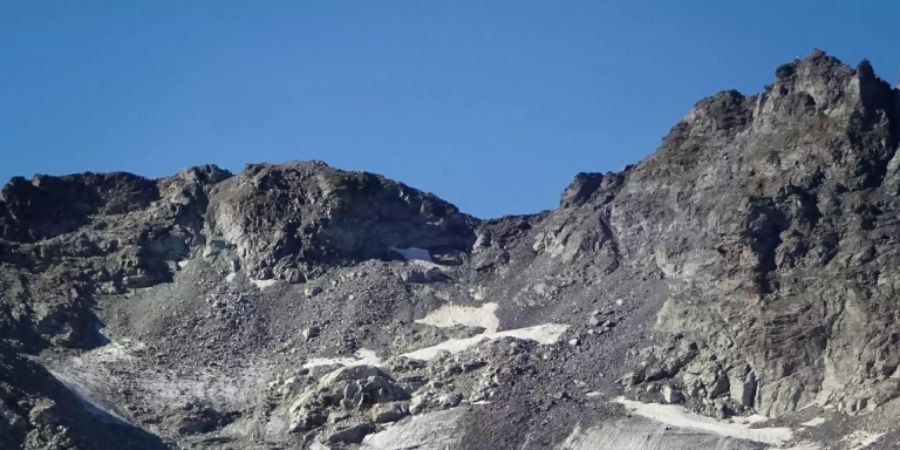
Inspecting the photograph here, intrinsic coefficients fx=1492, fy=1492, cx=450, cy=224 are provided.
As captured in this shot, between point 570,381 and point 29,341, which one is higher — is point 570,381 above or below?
below

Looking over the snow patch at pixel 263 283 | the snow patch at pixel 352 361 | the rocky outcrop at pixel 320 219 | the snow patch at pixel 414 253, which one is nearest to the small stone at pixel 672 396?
the snow patch at pixel 352 361

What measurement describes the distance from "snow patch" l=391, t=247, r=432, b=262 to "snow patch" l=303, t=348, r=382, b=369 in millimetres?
19082

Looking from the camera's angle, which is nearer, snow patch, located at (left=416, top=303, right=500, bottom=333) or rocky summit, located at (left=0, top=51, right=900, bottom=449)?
rocky summit, located at (left=0, top=51, right=900, bottom=449)

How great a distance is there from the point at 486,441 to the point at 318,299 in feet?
107

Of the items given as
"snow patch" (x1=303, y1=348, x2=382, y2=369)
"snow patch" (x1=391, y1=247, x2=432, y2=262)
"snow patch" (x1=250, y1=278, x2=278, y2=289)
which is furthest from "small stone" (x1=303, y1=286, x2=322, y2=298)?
"snow patch" (x1=303, y1=348, x2=382, y2=369)

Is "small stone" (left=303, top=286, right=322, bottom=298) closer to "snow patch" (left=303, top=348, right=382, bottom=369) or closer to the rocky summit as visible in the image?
the rocky summit

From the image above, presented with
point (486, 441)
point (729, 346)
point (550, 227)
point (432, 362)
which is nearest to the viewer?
point (486, 441)

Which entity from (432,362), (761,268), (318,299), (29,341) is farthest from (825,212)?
(29,341)

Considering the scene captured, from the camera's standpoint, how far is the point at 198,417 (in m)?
104

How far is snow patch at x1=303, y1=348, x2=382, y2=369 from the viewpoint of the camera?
112750mm

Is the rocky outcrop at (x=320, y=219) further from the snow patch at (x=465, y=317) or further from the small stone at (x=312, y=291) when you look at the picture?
the snow patch at (x=465, y=317)

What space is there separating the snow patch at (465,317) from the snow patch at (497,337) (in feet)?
8.78

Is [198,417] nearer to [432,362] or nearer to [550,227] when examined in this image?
[432,362]

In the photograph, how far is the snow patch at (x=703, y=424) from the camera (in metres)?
93.6
